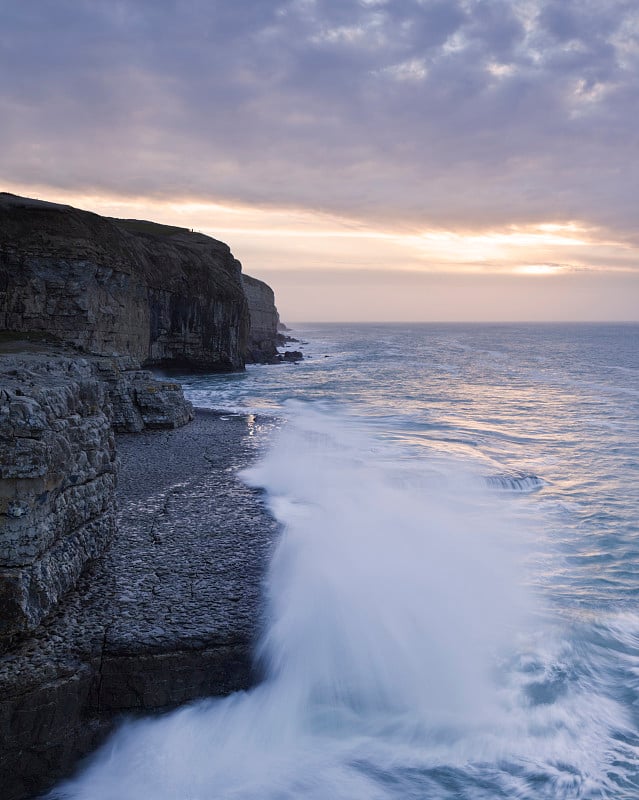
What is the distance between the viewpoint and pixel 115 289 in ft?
111

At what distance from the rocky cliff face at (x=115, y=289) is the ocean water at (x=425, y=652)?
15.2 m

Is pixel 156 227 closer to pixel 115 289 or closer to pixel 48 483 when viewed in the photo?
pixel 115 289

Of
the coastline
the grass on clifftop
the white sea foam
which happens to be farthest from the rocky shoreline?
the grass on clifftop

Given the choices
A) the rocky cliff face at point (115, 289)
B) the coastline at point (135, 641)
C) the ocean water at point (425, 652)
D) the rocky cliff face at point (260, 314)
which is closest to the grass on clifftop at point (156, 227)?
the rocky cliff face at point (115, 289)

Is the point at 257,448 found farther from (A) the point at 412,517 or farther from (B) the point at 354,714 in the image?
(B) the point at 354,714

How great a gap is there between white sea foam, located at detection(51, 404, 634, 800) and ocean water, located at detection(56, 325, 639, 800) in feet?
0.08

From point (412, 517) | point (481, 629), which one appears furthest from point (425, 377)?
→ point (481, 629)

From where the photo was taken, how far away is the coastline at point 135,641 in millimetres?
6762

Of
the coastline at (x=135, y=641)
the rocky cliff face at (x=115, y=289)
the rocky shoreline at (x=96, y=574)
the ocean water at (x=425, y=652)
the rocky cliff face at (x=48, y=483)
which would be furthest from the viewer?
the rocky cliff face at (x=115, y=289)

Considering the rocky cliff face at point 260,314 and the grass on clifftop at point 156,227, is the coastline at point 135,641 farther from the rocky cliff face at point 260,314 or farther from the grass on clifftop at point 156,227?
the rocky cliff face at point 260,314

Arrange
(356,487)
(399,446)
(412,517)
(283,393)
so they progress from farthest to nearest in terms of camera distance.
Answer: (283,393) < (399,446) < (356,487) < (412,517)

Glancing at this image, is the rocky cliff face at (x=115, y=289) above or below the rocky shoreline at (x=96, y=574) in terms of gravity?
above

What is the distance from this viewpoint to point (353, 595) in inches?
404

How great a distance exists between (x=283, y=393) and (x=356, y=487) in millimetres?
23879
